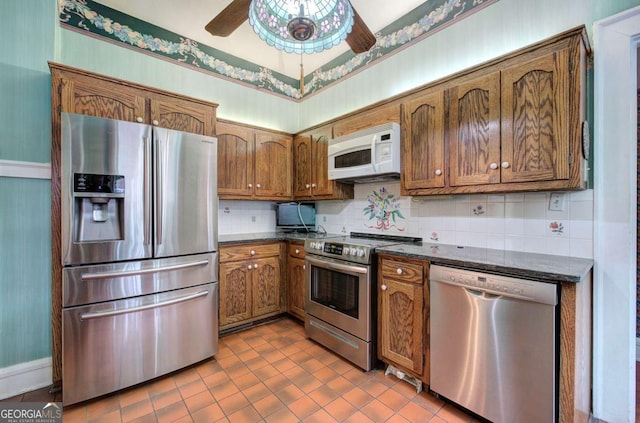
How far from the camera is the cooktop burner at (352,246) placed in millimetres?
2096

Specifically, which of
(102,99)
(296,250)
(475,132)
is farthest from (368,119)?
(102,99)

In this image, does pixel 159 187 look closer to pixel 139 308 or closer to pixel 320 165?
pixel 139 308

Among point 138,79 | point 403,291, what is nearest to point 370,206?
point 403,291

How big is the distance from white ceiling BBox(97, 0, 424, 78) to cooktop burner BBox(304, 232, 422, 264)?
2.08 m

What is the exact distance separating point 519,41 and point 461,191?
1.14 m

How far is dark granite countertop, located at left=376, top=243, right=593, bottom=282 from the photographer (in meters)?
1.29

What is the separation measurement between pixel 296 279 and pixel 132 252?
1.53 meters

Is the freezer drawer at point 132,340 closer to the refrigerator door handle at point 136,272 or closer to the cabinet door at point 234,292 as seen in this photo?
the refrigerator door handle at point 136,272

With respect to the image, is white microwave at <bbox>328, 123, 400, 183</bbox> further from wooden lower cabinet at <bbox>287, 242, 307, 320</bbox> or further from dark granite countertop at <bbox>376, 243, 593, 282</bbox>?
wooden lower cabinet at <bbox>287, 242, 307, 320</bbox>

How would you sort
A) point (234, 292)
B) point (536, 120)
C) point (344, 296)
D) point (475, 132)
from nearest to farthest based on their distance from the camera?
point (536, 120) → point (475, 132) → point (344, 296) → point (234, 292)

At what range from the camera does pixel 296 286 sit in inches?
115

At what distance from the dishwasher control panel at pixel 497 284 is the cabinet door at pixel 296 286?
144cm

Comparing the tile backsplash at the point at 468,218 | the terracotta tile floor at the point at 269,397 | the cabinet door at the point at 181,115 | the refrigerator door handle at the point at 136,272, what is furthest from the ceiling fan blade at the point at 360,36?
the terracotta tile floor at the point at 269,397

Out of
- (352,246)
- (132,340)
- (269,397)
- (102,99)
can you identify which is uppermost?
(102,99)
